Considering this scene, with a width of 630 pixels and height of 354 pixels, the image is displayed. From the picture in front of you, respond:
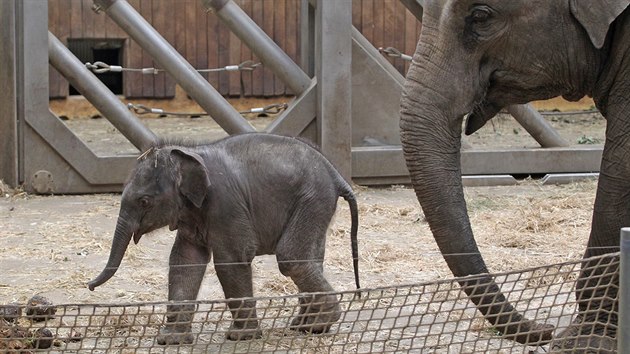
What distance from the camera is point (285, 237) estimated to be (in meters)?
6.20

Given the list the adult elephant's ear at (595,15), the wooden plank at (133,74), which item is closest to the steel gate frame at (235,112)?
the wooden plank at (133,74)

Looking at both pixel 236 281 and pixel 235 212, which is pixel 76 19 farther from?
pixel 236 281

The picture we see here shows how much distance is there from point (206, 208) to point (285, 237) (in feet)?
1.39

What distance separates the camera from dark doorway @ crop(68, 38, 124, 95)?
16.3 metres

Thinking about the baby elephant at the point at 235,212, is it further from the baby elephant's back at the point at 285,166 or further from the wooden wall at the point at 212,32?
the wooden wall at the point at 212,32

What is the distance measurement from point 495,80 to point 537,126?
612 centimetres

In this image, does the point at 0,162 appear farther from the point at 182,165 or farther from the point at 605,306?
the point at 605,306

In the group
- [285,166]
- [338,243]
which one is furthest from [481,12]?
[338,243]

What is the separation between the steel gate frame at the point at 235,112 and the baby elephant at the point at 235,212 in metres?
4.13

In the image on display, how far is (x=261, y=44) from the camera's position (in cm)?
1091

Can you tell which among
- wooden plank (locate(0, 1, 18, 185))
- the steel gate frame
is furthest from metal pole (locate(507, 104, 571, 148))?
wooden plank (locate(0, 1, 18, 185))

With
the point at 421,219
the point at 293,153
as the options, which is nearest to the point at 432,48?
the point at 293,153

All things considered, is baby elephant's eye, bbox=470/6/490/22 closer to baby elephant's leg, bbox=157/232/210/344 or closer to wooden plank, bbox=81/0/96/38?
baby elephant's leg, bbox=157/232/210/344

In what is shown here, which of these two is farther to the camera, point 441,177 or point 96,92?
point 96,92
